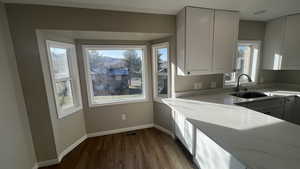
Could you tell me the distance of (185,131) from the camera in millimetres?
1869

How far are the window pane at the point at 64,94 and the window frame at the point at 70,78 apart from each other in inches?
2.0

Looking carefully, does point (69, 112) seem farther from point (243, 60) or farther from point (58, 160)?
point (243, 60)

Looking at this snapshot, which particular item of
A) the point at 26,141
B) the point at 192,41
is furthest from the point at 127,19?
the point at 26,141

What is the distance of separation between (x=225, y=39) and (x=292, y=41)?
1.46 m

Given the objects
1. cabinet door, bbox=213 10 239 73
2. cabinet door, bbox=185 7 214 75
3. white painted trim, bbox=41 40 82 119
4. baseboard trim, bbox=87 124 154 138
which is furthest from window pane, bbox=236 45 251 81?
white painted trim, bbox=41 40 82 119

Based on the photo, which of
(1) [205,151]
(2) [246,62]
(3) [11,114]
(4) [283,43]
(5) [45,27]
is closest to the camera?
(1) [205,151]

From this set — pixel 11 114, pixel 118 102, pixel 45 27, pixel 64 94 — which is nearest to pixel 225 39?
pixel 118 102

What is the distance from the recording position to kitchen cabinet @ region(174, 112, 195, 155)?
1671 millimetres

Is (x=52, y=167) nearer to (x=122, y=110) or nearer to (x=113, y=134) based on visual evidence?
(x=113, y=134)

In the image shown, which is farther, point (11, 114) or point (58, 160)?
point (58, 160)

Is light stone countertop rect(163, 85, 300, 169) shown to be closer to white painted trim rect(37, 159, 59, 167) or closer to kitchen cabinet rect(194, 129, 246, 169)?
kitchen cabinet rect(194, 129, 246, 169)

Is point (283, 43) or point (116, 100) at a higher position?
point (283, 43)

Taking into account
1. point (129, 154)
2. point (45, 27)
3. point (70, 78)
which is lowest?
point (129, 154)

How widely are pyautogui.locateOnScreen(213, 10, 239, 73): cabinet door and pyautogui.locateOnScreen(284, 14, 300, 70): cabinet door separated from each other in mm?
1182
